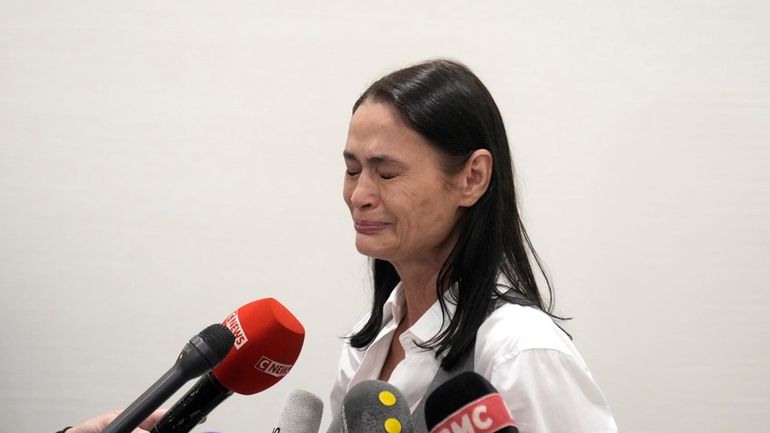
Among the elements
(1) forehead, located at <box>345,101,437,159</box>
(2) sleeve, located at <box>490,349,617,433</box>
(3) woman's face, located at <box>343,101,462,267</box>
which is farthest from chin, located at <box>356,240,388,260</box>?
(2) sleeve, located at <box>490,349,617,433</box>

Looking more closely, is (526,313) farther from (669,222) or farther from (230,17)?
(230,17)

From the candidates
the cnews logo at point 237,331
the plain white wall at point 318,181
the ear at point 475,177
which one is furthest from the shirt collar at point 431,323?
the plain white wall at point 318,181

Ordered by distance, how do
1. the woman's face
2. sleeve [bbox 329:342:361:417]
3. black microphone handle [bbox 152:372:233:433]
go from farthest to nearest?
sleeve [bbox 329:342:361:417]
the woman's face
black microphone handle [bbox 152:372:233:433]

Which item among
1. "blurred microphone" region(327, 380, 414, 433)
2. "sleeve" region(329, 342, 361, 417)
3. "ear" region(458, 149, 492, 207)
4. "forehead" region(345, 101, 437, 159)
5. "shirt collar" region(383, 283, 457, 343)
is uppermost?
"forehead" region(345, 101, 437, 159)

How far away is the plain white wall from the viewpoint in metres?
1.98

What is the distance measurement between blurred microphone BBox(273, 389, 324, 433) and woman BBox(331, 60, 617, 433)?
0.32ft

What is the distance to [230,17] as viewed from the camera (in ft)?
6.74

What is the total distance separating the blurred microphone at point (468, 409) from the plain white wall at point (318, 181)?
1.29 meters

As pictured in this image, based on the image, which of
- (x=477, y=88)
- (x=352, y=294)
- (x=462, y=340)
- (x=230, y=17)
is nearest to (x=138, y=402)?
(x=462, y=340)

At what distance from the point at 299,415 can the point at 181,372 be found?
0.33 meters

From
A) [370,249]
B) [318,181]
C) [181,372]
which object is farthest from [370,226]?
[318,181]

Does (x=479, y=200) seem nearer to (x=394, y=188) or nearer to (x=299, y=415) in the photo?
(x=394, y=188)

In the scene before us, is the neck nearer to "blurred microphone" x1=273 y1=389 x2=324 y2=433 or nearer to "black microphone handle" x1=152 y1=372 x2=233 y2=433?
"blurred microphone" x1=273 y1=389 x2=324 y2=433

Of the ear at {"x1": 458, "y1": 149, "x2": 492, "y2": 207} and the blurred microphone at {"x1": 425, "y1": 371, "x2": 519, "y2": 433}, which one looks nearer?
the blurred microphone at {"x1": 425, "y1": 371, "x2": 519, "y2": 433}
